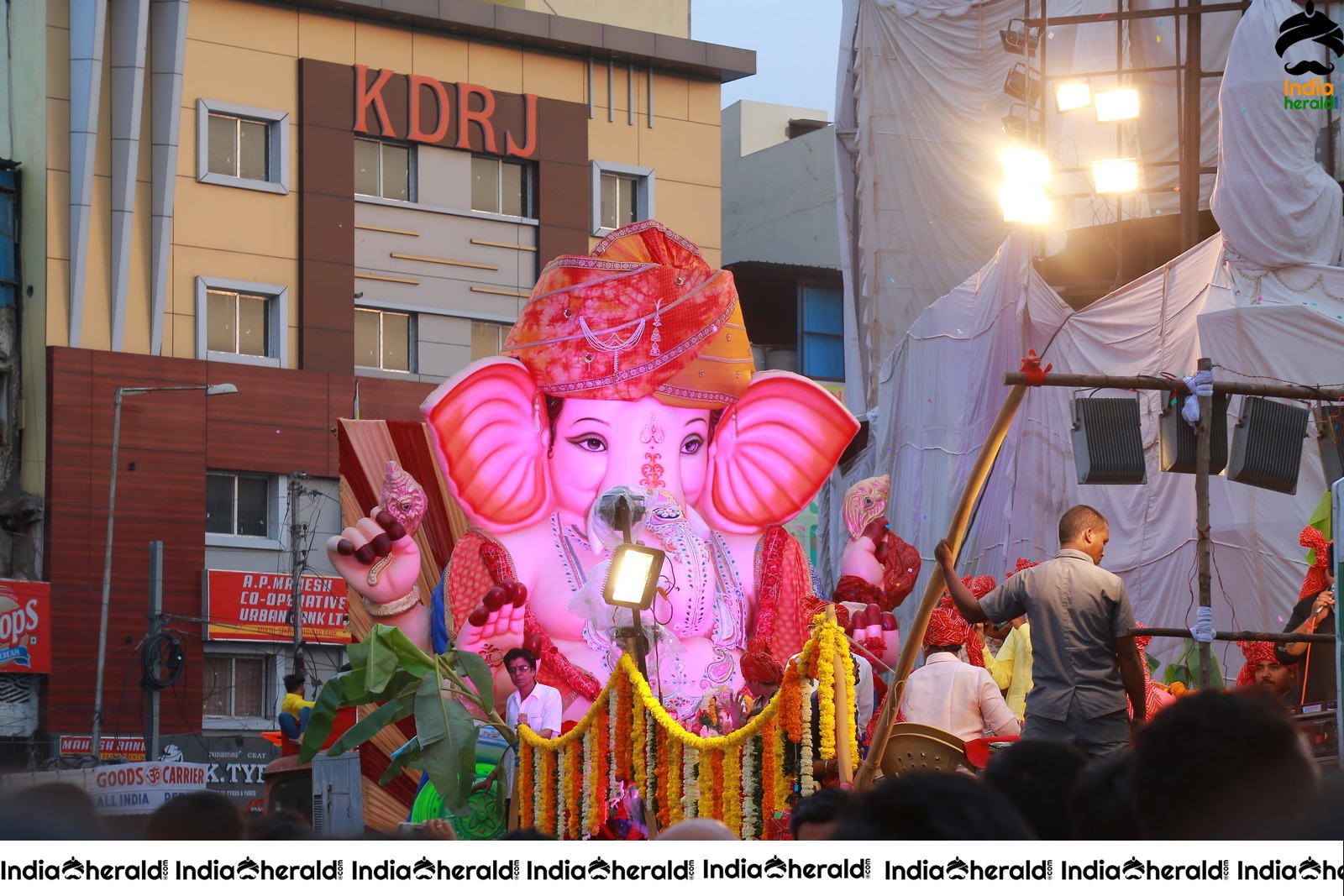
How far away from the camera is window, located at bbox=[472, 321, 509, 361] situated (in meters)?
32.8

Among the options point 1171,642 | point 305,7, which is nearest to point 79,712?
point 305,7

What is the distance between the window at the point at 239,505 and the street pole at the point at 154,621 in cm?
131

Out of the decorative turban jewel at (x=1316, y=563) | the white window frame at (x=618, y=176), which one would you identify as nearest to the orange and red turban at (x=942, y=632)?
the decorative turban jewel at (x=1316, y=563)

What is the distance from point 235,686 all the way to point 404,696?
59.4 feet

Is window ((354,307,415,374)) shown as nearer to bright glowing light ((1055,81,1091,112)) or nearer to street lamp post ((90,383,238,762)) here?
street lamp post ((90,383,238,762))

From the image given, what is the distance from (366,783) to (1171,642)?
7317mm

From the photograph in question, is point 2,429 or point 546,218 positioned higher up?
point 546,218

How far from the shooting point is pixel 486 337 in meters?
33.1

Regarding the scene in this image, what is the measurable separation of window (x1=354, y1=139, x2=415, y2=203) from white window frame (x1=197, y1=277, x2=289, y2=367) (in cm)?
234

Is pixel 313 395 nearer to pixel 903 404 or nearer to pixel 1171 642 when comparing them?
pixel 903 404

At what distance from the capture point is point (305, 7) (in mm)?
31234

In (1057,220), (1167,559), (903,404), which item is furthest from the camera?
(903,404)

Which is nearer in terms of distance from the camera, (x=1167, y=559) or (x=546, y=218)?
(x=1167, y=559)

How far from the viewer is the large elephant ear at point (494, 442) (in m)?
14.9
